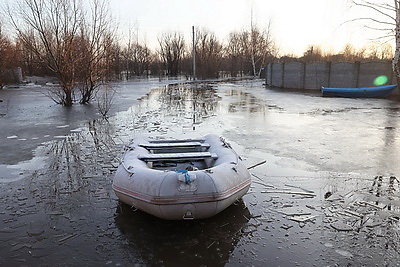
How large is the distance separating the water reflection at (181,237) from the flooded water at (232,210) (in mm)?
12

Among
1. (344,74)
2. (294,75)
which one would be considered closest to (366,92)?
→ (344,74)

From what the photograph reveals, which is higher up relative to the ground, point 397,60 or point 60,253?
point 397,60

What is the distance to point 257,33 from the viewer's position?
4453 centimetres

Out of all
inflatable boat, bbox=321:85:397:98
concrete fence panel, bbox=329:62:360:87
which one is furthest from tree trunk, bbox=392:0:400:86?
concrete fence panel, bbox=329:62:360:87

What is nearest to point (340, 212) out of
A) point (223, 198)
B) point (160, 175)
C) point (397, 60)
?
point (223, 198)

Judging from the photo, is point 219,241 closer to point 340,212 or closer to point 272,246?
point 272,246

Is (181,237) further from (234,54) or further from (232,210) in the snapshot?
(234,54)

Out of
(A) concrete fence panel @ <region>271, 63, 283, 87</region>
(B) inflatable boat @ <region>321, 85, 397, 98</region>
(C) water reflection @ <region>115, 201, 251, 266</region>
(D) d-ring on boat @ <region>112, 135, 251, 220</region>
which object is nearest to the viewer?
(C) water reflection @ <region>115, 201, 251, 266</region>

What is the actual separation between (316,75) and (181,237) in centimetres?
2382

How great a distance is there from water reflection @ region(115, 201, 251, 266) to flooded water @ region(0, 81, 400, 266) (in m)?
0.01

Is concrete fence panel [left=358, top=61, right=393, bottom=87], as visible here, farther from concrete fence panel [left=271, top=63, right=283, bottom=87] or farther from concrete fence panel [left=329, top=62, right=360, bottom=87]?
concrete fence panel [left=271, top=63, right=283, bottom=87]

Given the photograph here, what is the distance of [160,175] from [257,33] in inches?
1726

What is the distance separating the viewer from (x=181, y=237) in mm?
3615

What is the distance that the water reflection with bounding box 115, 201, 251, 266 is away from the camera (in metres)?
3.22
